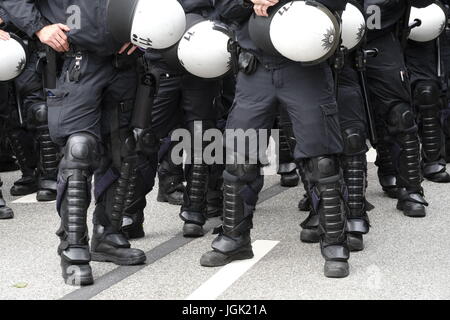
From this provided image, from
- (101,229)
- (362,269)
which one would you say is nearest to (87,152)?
(101,229)

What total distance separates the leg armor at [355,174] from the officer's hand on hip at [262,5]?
115 centimetres

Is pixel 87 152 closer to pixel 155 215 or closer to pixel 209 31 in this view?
pixel 209 31

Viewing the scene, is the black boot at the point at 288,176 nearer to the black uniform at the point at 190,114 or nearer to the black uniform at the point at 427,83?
the black uniform at the point at 427,83

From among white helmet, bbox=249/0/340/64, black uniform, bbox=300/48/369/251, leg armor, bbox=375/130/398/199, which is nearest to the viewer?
white helmet, bbox=249/0/340/64

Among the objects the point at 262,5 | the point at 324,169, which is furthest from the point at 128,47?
the point at 324,169

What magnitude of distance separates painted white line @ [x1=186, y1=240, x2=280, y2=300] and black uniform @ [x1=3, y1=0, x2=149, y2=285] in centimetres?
63

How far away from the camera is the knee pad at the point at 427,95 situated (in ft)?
22.1

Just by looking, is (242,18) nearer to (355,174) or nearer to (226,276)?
(355,174)

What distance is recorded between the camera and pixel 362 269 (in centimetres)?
501

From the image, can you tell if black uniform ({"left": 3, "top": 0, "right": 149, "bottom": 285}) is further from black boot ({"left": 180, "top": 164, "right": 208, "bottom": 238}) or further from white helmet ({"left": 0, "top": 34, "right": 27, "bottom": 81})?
white helmet ({"left": 0, "top": 34, "right": 27, "bottom": 81})

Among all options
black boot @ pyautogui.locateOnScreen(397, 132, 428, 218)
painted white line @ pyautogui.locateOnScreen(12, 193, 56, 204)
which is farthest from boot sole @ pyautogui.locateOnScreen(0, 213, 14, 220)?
black boot @ pyautogui.locateOnScreen(397, 132, 428, 218)

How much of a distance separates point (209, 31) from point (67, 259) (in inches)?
62.2

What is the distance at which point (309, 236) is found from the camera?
220 inches

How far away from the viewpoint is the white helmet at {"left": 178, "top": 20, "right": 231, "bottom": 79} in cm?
529
